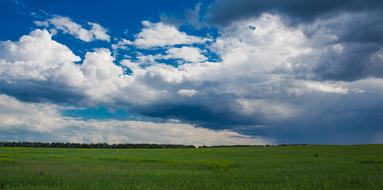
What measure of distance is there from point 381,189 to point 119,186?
1123 cm

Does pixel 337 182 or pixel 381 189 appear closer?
pixel 381 189

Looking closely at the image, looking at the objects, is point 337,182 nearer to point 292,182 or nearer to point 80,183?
point 292,182

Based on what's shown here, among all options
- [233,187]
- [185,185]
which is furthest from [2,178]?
[233,187]

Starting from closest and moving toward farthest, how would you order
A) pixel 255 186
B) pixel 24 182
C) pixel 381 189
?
pixel 381 189
pixel 255 186
pixel 24 182

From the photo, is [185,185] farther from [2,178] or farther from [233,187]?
[2,178]

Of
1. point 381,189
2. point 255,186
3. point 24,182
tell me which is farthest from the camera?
point 24,182

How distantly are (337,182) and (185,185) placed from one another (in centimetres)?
745

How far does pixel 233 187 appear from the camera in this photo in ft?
52.7

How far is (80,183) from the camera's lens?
17.5 m

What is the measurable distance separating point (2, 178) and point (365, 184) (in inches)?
703

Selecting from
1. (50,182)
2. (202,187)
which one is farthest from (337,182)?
(50,182)

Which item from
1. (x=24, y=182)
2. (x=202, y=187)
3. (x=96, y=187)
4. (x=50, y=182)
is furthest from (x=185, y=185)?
(x=24, y=182)

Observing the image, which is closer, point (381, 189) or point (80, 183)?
point (381, 189)

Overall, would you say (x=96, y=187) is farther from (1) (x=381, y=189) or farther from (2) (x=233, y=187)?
(1) (x=381, y=189)
